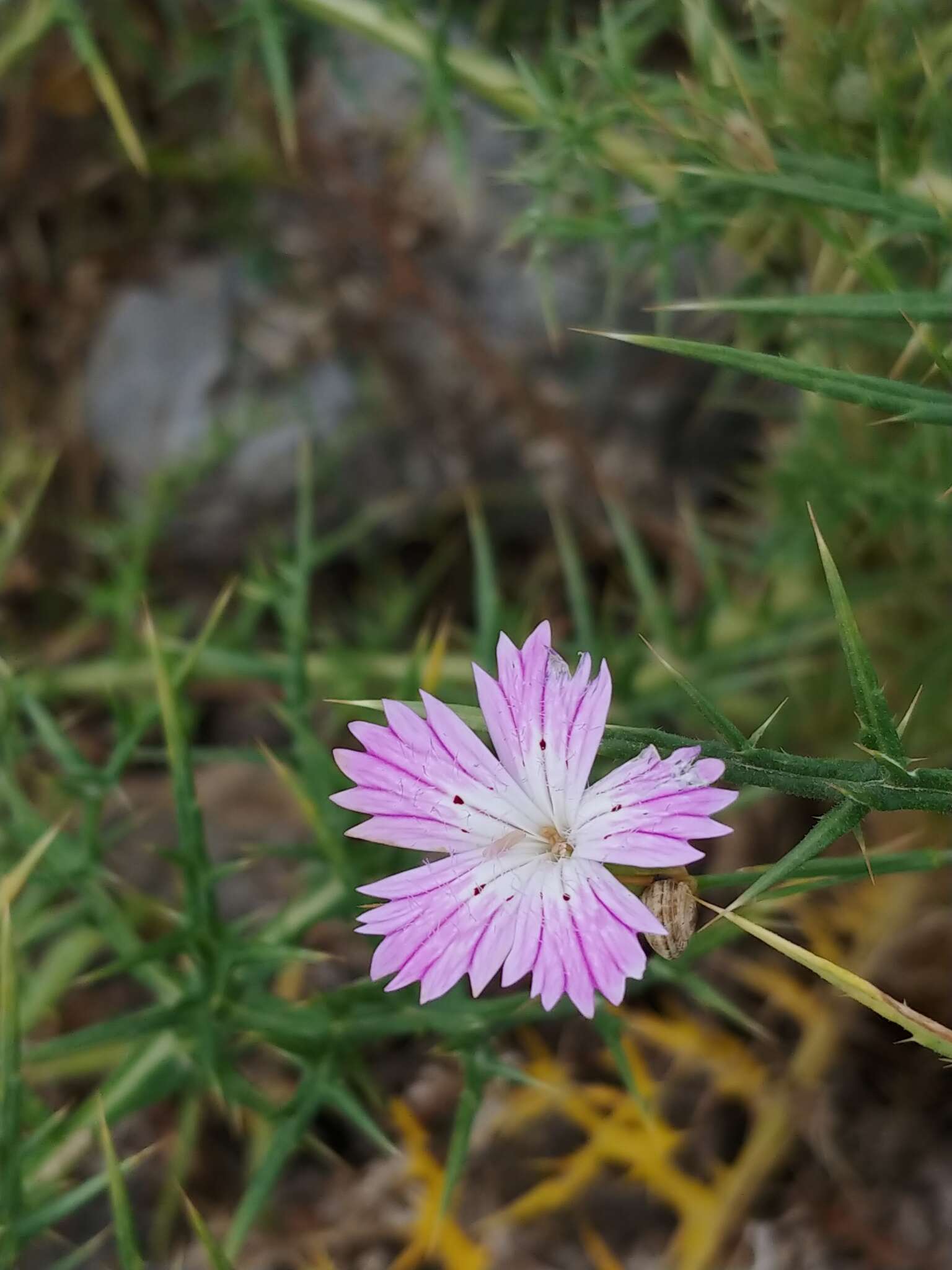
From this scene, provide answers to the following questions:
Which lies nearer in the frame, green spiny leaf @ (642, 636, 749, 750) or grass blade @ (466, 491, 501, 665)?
green spiny leaf @ (642, 636, 749, 750)

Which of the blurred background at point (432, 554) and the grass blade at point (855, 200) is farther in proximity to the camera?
the blurred background at point (432, 554)

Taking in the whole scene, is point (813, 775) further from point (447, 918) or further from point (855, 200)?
point (855, 200)

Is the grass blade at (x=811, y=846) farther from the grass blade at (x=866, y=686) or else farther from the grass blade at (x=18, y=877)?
the grass blade at (x=18, y=877)

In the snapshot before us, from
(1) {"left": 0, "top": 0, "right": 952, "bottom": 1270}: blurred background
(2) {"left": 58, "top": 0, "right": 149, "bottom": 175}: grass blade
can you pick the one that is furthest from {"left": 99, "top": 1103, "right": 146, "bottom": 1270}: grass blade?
(2) {"left": 58, "top": 0, "right": 149, "bottom": 175}: grass blade

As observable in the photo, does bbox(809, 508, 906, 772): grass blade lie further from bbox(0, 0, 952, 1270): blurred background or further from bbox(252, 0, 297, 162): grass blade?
bbox(252, 0, 297, 162): grass blade

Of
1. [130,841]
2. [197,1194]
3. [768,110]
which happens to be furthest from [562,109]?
[197,1194]

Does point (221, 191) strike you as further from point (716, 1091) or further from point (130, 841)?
point (716, 1091)

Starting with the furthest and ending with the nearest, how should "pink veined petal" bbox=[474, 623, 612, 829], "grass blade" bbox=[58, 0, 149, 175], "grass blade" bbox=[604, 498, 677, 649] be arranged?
"grass blade" bbox=[604, 498, 677, 649]
"grass blade" bbox=[58, 0, 149, 175]
"pink veined petal" bbox=[474, 623, 612, 829]

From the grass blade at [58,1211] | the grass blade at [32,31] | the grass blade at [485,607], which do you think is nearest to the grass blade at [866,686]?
the grass blade at [485,607]
